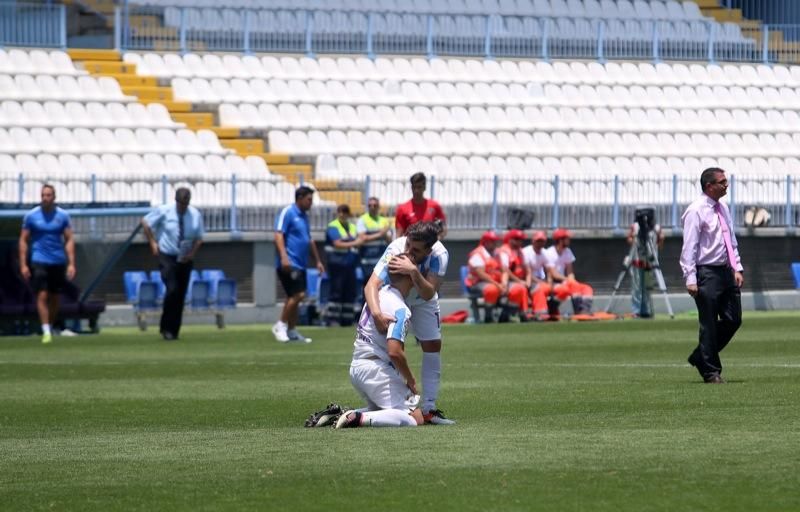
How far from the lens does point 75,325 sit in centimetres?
2805

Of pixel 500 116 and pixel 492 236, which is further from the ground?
pixel 500 116

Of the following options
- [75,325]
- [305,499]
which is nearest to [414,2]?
[75,325]

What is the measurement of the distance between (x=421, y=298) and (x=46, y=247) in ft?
42.1

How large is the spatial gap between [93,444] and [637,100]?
3148 centimetres

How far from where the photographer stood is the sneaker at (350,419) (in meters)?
11.5

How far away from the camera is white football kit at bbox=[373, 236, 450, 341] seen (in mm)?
11789

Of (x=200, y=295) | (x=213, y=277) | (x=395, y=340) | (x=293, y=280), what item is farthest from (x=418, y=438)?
(x=213, y=277)

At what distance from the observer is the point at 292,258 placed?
23781 mm

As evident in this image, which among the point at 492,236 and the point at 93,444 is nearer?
the point at 93,444

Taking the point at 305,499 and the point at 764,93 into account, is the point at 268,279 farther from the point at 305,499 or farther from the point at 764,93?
the point at 305,499

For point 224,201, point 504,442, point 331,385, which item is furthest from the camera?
point 224,201

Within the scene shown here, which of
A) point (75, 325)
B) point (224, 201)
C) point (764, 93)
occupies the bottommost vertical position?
point (75, 325)

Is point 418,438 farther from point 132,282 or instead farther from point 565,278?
point 565,278

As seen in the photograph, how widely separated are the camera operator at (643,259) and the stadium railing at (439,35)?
11.2 meters
